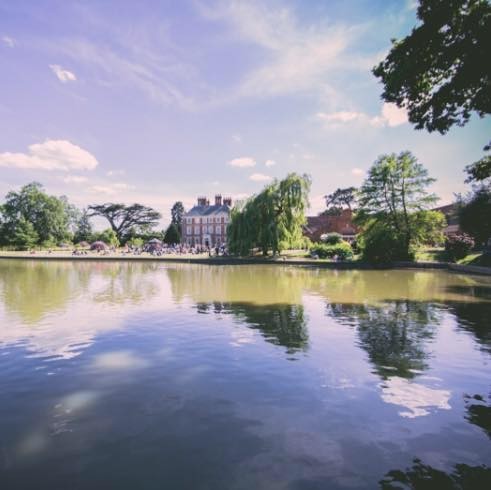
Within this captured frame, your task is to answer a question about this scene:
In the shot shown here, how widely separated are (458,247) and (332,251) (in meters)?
10.6

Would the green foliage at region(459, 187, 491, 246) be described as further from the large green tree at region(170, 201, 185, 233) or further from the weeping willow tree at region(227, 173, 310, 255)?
the large green tree at region(170, 201, 185, 233)

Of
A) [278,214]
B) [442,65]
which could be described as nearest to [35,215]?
[278,214]

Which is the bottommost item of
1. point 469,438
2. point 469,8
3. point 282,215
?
point 469,438

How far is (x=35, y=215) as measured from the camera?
63.4m

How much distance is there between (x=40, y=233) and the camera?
62.8 m

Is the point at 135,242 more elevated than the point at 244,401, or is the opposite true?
the point at 135,242

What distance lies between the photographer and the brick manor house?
72000 millimetres

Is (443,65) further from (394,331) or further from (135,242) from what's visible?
(135,242)

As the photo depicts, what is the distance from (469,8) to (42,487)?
1263cm

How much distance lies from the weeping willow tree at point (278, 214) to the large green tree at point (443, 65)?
960 inches

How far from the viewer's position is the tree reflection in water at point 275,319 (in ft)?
25.5

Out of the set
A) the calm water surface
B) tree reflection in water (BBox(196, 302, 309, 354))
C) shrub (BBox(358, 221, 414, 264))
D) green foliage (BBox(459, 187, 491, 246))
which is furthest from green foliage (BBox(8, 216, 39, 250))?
green foliage (BBox(459, 187, 491, 246))

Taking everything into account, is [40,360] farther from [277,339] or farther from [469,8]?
[469,8]

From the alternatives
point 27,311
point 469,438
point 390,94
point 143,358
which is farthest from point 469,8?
point 27,311
